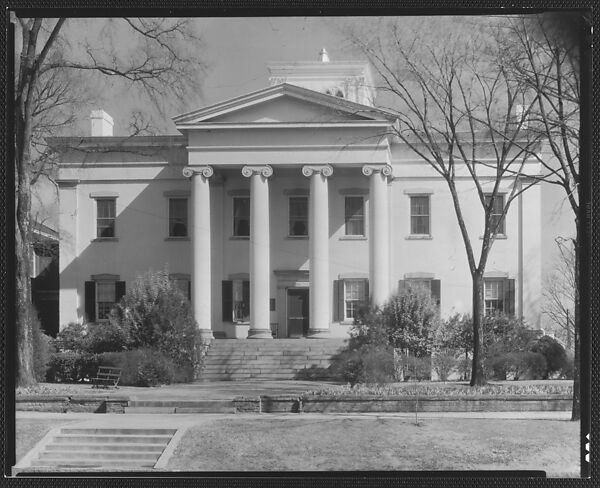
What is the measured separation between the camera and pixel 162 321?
30.6 ft

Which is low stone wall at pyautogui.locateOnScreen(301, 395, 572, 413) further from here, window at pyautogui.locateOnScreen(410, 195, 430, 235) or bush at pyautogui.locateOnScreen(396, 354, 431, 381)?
window at pyautogui.locateOnScreen(410, 195, 430, 235)

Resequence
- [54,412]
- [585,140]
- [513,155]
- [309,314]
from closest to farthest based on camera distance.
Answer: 1. [585,140]
2. [54,412]
3. [513,155]
4. [309,314]

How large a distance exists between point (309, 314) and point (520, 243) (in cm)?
251

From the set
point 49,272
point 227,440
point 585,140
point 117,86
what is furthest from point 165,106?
point 585,140

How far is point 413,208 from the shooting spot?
9.87 m

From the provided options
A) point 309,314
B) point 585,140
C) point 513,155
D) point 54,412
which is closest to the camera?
point 585,140

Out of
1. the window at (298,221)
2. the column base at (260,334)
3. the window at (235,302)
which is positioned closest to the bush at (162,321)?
the window at (235,302)

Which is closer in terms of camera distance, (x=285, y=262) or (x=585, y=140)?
(x=585, y=140)

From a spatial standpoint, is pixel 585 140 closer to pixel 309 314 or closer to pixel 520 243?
pixel 520 243

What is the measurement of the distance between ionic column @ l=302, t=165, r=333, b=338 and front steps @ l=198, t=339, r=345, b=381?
20 cm

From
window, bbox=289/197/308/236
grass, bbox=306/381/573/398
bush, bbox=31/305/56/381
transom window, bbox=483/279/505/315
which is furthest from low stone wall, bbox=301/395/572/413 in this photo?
bush, bbox=31/305/56/381

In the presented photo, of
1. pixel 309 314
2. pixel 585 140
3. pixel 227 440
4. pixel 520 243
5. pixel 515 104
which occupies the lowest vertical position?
pixel 227 440

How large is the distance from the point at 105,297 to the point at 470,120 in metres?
4.33

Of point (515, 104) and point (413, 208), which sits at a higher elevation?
point (515, 104)
